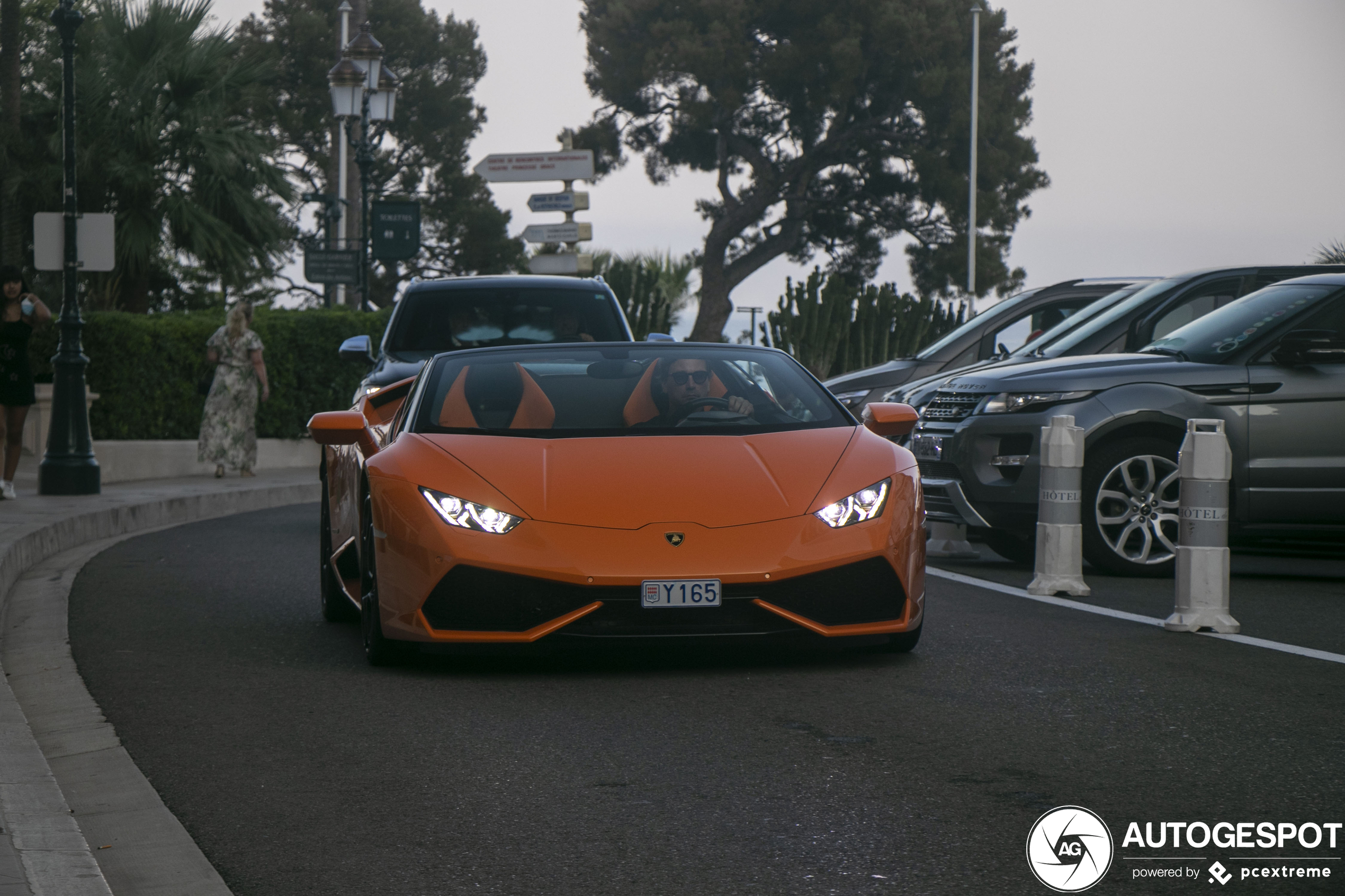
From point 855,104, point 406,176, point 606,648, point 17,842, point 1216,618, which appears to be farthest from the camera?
point 406,176

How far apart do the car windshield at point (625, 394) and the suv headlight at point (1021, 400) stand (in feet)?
9.78

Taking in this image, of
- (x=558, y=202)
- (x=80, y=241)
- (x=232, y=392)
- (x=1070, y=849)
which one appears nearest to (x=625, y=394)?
(x=1070, y=849)

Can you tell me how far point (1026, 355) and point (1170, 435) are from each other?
241 cm

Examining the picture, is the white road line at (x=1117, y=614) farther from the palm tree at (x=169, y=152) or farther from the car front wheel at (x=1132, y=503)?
the palm tree at (x=169, y=152)

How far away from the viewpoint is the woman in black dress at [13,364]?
1386cm

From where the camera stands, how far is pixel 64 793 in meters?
4.94

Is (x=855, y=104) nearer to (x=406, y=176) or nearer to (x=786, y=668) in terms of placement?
(x=406, y=176)

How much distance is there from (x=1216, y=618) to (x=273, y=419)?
1718 centimetres

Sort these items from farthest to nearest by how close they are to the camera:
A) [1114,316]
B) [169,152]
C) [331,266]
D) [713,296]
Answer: [713,296]
[331,266]
[169,152]
[1114,316]

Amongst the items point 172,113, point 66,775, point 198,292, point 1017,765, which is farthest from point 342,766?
point 198,292

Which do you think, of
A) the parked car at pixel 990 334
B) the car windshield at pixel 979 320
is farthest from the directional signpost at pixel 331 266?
the car windshield at pixel 979 320

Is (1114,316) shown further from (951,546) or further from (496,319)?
(496,319)

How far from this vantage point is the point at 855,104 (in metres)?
45.2

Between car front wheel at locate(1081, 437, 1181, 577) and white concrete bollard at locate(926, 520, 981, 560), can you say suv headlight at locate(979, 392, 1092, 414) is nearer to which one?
car front wheel at locate(1081, 437, 1181, 577)
